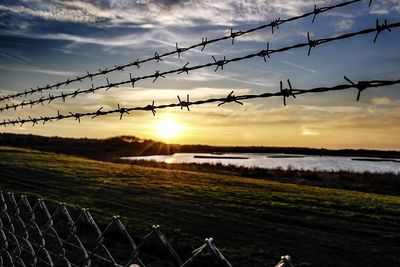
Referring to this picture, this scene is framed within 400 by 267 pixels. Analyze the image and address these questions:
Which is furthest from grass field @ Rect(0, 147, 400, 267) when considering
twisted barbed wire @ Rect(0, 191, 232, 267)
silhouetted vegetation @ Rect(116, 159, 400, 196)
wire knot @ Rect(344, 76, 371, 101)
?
silhouetted vegetation @ Rect(116, 159, 400, 196)

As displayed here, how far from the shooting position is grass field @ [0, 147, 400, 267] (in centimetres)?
927

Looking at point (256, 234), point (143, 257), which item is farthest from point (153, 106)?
point (256, 234)

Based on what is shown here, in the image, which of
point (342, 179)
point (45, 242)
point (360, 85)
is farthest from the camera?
point (342, 179)

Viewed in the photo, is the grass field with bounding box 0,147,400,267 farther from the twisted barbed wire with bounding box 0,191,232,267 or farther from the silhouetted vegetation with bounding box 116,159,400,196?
the silhouetted vegetation with bounding box 116,159,400,196

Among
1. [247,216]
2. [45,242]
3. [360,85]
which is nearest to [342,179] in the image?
[247,216]

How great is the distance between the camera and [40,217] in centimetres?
1233

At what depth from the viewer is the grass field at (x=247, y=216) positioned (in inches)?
365

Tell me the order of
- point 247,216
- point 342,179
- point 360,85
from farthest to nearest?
1. point 342,179
2. point 247,216
3. point 360,85

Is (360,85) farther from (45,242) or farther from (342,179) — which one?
(342,179)

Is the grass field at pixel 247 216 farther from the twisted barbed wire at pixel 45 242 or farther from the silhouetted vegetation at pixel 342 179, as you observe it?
the silhouetted vegetation at pixel 342 179

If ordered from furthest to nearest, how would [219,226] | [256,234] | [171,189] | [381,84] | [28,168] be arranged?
[28,168], [171,189], [219,226], [256,234], [381,84]

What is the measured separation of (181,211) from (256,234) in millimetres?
3703

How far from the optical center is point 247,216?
43.1ft

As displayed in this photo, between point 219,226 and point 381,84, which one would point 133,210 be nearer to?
point 219,226
